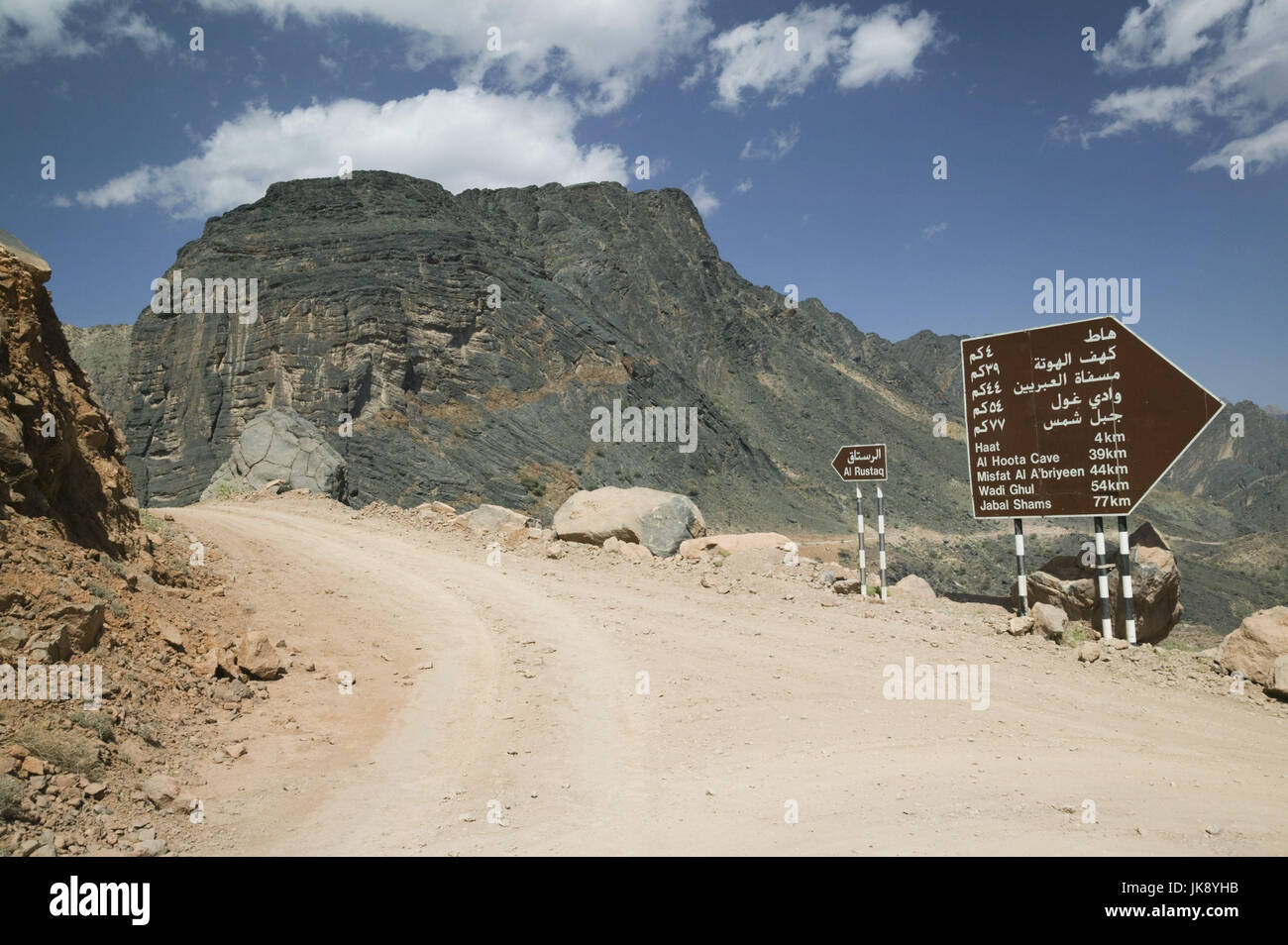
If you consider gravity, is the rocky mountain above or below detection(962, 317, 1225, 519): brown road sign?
above

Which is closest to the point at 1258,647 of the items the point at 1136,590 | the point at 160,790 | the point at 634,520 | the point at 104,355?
the point at 1136,590

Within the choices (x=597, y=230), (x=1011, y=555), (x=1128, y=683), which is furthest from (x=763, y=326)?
(x=1128, y=683)

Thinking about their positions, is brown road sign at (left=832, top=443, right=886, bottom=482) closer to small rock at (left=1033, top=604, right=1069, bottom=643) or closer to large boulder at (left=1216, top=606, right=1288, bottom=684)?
small rock at (left=1033, top=604, right=1069, bottom=643)

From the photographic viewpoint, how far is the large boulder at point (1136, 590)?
11.4 m

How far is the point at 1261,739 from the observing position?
21.4 feet

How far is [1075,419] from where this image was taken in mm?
10758

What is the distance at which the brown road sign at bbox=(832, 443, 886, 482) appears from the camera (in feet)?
41.0

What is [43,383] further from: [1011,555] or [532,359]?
[1011,555]

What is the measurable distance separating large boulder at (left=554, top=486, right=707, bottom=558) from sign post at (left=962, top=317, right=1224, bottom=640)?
17.1ft

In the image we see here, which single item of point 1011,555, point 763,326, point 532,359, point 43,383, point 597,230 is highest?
point 597,230

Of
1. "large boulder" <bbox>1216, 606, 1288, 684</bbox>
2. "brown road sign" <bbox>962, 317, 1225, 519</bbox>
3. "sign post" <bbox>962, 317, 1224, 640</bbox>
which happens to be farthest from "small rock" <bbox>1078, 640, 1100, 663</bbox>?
"brown road sign" <bbox>962, 317, 1225, 519</bbox>

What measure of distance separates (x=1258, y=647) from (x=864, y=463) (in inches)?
223
